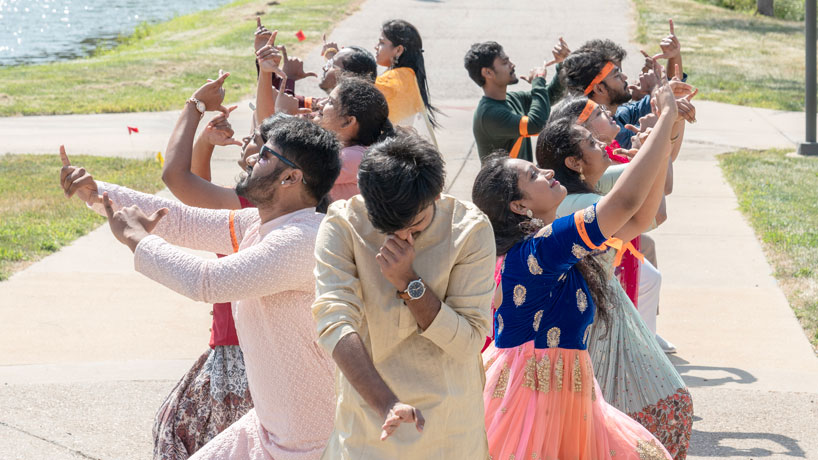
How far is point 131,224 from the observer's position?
293cm

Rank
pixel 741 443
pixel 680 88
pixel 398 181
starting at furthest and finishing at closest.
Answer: pixel 741 443 < pixel 680 88 < pixel 398 181

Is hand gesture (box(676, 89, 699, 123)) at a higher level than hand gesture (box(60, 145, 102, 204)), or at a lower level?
higher

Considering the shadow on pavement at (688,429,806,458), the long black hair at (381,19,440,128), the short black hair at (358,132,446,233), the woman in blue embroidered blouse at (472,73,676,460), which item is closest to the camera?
the short black hair at (358,132,446,233)

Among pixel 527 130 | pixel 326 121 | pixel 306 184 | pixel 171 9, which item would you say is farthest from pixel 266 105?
pixel 171 9

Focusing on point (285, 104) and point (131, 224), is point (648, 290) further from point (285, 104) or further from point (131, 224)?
point (131, 224)

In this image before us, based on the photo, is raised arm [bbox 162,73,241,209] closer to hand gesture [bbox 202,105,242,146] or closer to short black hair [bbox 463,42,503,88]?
hand gesture [bbox 202,105,242,146]

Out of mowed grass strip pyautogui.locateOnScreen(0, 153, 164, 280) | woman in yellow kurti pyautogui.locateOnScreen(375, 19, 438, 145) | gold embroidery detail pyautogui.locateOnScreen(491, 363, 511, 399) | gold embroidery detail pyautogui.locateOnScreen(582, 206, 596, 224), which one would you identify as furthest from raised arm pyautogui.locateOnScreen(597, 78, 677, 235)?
mowed grass strip pyautogui.locateOnScreen(0, 153, 164, 280)

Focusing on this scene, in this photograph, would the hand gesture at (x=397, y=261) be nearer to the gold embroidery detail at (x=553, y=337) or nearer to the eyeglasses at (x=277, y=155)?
the eyeglasses at (x=277, y=155)

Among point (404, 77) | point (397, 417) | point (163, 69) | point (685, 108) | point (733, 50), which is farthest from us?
point (733, 50)

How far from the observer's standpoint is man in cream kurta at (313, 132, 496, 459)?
2.54 meters

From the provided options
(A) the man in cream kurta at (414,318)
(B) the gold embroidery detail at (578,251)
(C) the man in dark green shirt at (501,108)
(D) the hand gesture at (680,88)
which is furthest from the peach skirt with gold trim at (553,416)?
(C) the man in dark green shirt at (501,108)

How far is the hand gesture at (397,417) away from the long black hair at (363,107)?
2212 millimetres

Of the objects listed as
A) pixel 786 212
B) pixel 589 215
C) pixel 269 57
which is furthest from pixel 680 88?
pixel 786 212

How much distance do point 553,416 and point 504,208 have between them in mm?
684
